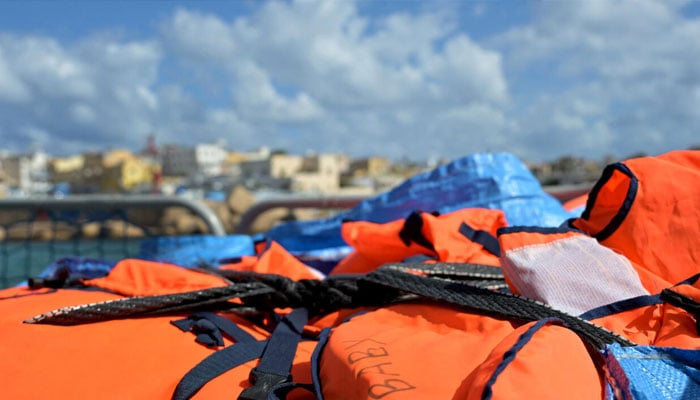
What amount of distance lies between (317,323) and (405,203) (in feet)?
3.52

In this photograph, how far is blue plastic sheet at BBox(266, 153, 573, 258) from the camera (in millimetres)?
1998

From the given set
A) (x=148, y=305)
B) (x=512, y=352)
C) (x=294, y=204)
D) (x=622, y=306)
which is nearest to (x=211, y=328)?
(x=148, y=305)

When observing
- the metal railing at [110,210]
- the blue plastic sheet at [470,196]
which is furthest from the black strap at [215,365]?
the metal railing at [110,210]

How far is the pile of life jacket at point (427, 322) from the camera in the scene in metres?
0.70

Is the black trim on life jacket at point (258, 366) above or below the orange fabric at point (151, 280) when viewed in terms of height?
below

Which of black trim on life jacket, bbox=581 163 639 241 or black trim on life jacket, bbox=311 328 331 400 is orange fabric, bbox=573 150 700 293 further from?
black trim on life jacket, bbox=311 328 331 400

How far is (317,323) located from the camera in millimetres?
1296

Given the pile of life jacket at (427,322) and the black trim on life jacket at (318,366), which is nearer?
the pile of life jacket at (427,322)

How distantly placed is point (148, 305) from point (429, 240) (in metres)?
0.77

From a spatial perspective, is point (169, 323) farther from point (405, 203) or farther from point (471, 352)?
point (405, 203)

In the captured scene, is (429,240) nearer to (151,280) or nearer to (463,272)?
(463,272)

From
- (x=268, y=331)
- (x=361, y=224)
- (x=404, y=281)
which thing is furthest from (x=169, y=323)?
(x=361, y=224)

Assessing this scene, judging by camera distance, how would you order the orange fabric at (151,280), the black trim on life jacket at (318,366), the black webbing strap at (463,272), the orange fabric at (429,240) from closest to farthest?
the black trim on life jacket at (318,366), the black webbing strap at (463,272), the orange fabric at (151,280), the orange fabric at (429,240)

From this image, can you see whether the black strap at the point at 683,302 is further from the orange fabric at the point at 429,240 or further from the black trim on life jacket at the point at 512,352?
the orange fabric at the point at 429,240
